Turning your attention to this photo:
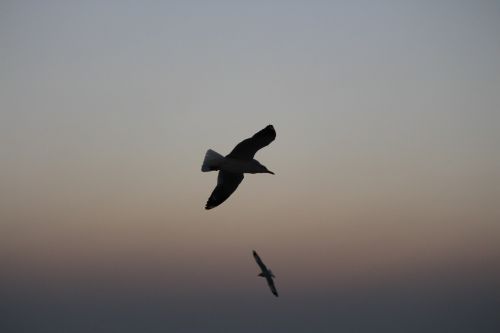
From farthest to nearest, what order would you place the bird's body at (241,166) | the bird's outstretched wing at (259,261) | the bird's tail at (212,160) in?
the bird's outstretched wing at (259,261) → the bird's body at (241,166) → the bird's tail at (212,160)

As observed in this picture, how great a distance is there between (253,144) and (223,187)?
2.68 metres

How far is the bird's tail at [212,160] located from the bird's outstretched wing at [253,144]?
326 mm

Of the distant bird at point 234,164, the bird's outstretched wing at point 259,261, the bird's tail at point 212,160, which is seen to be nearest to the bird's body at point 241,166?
the distant bird at point 234,164

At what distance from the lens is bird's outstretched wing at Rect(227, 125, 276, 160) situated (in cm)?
1638

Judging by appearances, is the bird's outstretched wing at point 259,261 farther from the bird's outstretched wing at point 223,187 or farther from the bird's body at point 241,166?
the bird's body at point 241,166

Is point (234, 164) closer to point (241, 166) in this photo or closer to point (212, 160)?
point (241, 166)

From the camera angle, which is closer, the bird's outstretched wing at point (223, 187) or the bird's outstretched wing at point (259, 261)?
the bird's outstretched wing at point (223, 187)

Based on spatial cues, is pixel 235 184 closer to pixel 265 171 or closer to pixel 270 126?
pixel 265 171

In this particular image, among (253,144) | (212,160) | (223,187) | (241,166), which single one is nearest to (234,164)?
(241,166)

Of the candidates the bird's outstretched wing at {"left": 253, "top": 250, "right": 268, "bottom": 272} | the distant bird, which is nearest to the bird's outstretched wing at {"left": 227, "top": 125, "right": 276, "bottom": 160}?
the distant bird

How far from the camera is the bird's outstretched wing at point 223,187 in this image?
61.6 feet

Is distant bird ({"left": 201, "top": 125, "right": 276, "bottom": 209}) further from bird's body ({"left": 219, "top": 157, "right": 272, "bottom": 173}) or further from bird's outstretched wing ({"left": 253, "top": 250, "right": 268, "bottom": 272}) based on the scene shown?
bird's outstretched wing ({"left": 253, "top": 250, "right": 268, "bottom": 272})

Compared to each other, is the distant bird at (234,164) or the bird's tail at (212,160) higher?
the bird's tail at (212,160)

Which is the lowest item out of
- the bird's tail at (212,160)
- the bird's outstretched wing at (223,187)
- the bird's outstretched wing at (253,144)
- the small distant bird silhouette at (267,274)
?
the small distant bird silhouette at (267,274)
